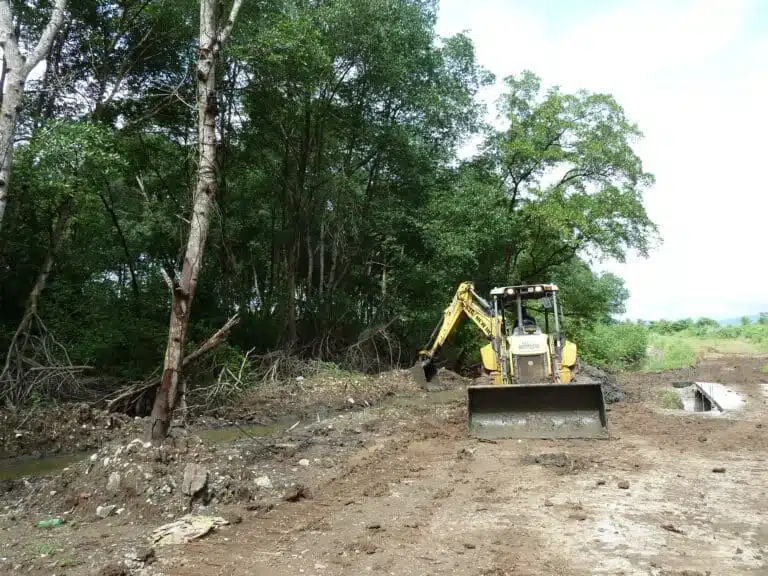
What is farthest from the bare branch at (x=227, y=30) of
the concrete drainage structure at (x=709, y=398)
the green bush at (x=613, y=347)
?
the green bush at (x=613, y=347)

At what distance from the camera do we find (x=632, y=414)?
36.6 feet

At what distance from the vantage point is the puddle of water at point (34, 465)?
8324 mm

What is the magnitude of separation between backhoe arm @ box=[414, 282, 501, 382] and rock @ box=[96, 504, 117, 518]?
6.72m

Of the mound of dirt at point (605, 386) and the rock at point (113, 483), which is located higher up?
the mound of dirt at point (605, 386)

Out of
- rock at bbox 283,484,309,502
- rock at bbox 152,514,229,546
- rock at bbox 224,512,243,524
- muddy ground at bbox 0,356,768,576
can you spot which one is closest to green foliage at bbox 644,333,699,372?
muddy ground at bbox 0,356,768,576

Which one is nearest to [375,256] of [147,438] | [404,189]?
[404,189]

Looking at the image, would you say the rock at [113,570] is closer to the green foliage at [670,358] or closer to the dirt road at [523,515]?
the dirt road at [523,515]

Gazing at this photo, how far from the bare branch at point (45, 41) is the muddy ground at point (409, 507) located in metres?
6.26

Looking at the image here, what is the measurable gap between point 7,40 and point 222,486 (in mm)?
7807

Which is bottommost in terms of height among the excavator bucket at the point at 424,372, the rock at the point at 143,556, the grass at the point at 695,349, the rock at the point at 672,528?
the rock at the point at 143,556

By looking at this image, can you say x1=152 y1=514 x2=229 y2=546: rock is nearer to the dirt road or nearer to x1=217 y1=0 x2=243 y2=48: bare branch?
the dirt road

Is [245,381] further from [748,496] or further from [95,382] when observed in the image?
[748,496]

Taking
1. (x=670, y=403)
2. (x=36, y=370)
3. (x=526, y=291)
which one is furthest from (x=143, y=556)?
(x=670, y=403)

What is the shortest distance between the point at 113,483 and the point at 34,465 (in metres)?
4.17
